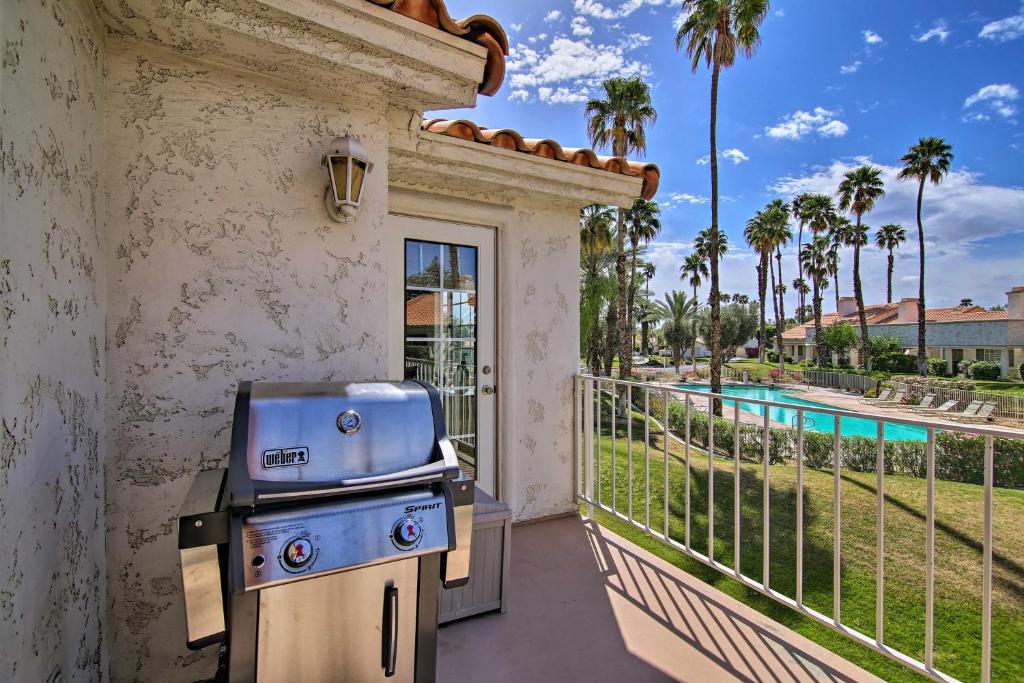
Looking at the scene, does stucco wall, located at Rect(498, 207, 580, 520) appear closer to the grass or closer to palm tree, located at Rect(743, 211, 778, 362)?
the grass

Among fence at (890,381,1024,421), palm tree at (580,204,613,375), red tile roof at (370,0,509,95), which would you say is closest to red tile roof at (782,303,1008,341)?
fence at (890,381,1024,421)

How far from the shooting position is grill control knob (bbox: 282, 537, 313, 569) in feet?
3.70

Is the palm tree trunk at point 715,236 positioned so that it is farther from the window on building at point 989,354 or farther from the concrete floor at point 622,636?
the window on building at point 989,354

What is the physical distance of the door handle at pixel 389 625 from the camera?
1.33 metres

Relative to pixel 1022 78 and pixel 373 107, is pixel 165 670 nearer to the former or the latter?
pixel 373 107

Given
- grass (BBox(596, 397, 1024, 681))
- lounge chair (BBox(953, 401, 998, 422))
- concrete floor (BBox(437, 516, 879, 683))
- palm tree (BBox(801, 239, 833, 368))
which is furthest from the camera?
palm tree (BBox(801, 239, 833, 368))

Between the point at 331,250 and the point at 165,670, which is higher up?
the point at 331,250

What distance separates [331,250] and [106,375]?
3.21 feet

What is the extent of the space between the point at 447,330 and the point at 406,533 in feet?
7.11

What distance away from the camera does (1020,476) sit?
989cm

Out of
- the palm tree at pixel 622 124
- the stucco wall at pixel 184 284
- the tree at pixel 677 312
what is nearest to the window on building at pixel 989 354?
the tree at pixel 677 312

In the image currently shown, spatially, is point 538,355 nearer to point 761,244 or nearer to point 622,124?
point 622,124

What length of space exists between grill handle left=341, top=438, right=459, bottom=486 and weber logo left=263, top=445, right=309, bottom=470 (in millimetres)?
133

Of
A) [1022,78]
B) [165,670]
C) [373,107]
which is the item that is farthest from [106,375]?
[1022,78]
